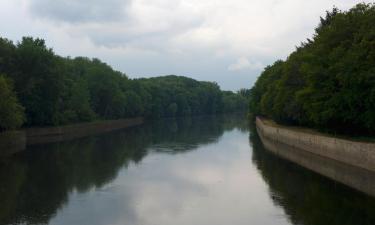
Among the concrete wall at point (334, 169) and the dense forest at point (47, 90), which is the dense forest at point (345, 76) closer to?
the concrete wall at point (334, 169)

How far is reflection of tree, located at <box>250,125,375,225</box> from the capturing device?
82.4 ft

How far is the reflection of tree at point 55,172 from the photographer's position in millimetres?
28434

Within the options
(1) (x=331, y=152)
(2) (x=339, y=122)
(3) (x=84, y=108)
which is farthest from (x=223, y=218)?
(3) (x=84, y=108)

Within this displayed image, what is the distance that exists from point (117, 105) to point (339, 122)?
78.3 metres

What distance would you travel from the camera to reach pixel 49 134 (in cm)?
8000

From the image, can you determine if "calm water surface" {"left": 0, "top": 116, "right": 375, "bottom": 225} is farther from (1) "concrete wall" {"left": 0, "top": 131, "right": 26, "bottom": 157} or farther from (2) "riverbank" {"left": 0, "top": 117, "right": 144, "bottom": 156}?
(2) "riverbank" {"left": 0, "top": 117, "right": 144, "bottom": 156}

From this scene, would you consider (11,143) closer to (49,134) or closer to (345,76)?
(49,134)

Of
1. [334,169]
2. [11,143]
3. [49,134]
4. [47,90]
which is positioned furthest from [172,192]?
[49,134]

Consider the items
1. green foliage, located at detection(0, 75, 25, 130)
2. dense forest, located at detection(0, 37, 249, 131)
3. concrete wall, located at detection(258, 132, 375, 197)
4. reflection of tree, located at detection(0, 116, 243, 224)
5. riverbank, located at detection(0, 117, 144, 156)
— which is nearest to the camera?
reflection of tree, located at detection(0, 116, 243, 224)

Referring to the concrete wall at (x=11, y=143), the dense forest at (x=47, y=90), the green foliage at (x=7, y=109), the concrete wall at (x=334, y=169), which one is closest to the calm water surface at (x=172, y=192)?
the concrete wall at (x=334, y=169)

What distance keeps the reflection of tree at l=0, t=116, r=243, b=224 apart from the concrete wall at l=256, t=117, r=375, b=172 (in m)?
12.9

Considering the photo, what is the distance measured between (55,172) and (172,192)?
46.2ft

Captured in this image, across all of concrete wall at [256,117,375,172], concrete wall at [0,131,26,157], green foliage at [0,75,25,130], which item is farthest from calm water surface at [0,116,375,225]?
green foliage at [0,75,25,130]

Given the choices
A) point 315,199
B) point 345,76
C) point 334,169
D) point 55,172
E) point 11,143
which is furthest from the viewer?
point 11,143
